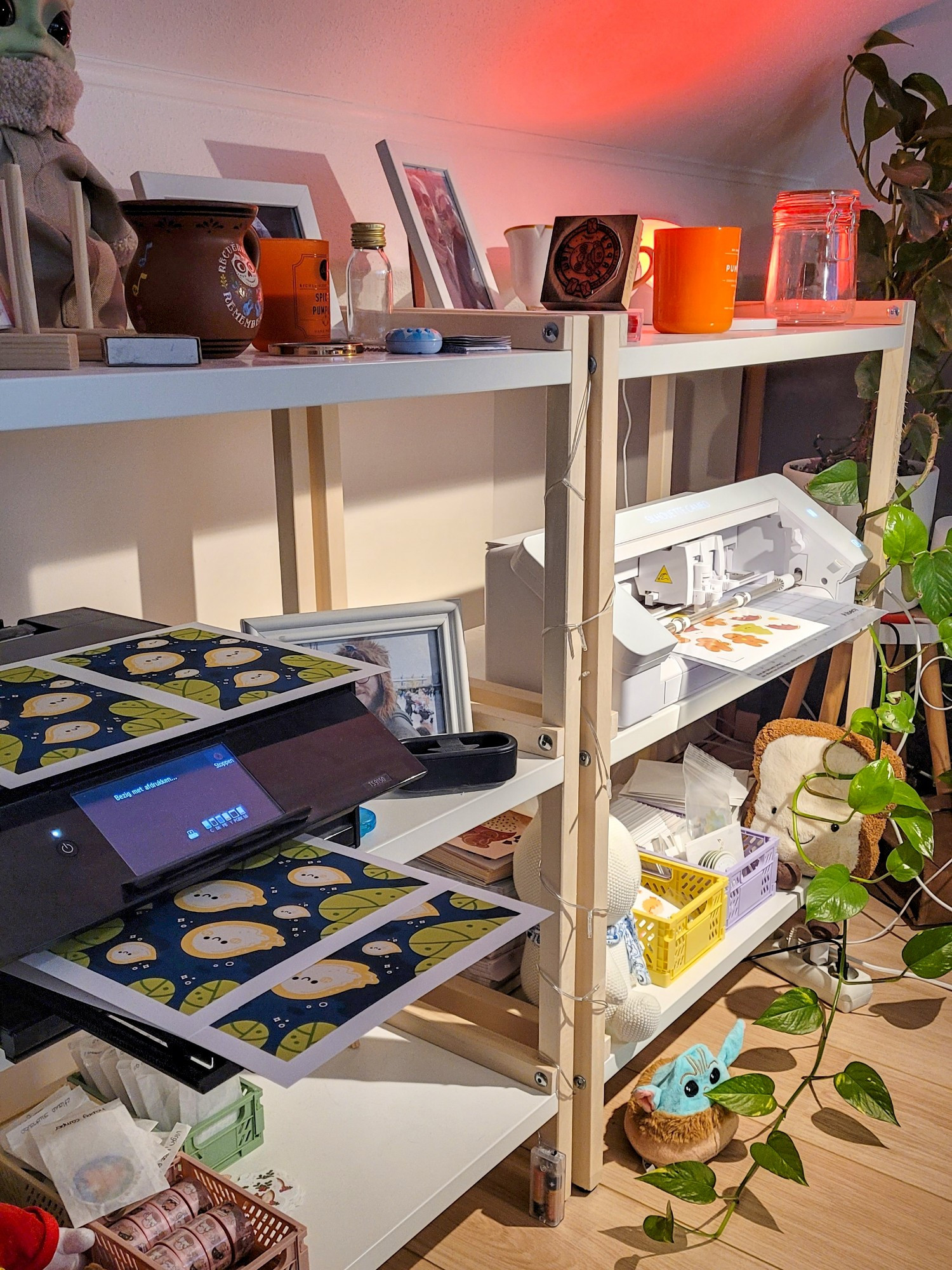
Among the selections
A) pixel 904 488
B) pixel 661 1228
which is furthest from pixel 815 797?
pixel 661 1228

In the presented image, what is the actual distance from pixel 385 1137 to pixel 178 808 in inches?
28.6

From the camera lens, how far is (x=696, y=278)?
4.97 feet

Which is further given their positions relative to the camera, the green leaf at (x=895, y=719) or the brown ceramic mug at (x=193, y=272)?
the green leaf at (x=895, y=719)

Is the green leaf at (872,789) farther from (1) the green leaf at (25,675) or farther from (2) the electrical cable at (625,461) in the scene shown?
(1) the green leaf at (25,675)

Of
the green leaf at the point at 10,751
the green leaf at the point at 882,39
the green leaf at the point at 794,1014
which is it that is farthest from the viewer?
the green leaf at the point at 882,39

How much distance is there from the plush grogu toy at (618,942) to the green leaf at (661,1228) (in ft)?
0.73

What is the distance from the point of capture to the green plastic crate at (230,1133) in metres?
1.23

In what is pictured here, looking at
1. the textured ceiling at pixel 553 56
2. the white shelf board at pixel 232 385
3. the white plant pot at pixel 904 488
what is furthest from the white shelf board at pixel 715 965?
the textured ceiling at pixel 553 56

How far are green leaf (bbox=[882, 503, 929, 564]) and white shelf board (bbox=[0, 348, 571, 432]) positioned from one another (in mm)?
965

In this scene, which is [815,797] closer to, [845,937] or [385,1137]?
[845,937]

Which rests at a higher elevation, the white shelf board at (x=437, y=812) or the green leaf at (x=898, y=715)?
the white shelf board at (x=437, y=812)

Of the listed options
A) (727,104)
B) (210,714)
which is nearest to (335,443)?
(210,714)

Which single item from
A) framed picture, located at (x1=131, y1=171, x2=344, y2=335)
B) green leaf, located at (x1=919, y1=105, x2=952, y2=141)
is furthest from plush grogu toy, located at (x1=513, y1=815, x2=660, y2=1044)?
green leaf, located at (x1=919, y1=105, x2=952, y2=141)

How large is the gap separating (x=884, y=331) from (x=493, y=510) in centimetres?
69
